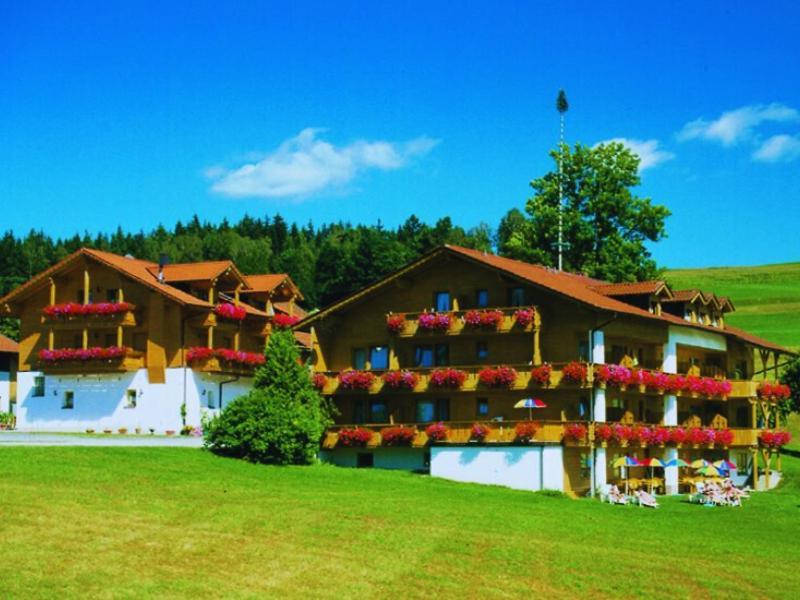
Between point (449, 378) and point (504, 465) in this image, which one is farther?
point (449, 378)

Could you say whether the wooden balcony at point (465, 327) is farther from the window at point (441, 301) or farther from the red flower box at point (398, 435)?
the red flower box at point (398, 435)

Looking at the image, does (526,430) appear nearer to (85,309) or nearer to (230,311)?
(230,311)

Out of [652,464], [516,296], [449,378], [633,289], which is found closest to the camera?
[652,464]

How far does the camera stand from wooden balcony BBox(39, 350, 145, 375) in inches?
2603

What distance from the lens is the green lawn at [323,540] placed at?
80.8ft

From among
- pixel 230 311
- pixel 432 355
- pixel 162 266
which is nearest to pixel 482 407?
pixel 432 355

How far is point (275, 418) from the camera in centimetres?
4634

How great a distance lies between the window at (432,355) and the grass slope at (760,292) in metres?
51.0

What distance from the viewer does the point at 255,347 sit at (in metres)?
74.3

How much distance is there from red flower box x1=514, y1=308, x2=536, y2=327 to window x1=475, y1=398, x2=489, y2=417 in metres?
4.09

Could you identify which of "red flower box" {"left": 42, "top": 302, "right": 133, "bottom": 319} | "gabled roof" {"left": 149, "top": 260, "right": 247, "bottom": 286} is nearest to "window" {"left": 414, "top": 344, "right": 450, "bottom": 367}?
"gabled roof" {"left": 149, "top": 260, "right": 247, "bottom": 286}

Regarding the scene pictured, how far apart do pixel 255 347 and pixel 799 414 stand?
3637 centimetres

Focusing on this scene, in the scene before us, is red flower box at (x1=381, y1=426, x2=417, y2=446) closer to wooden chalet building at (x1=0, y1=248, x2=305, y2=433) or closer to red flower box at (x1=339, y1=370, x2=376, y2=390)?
red flower box at (x1=339, y1=370, x2=376, y2=390)

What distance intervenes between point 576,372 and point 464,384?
5088 mm
